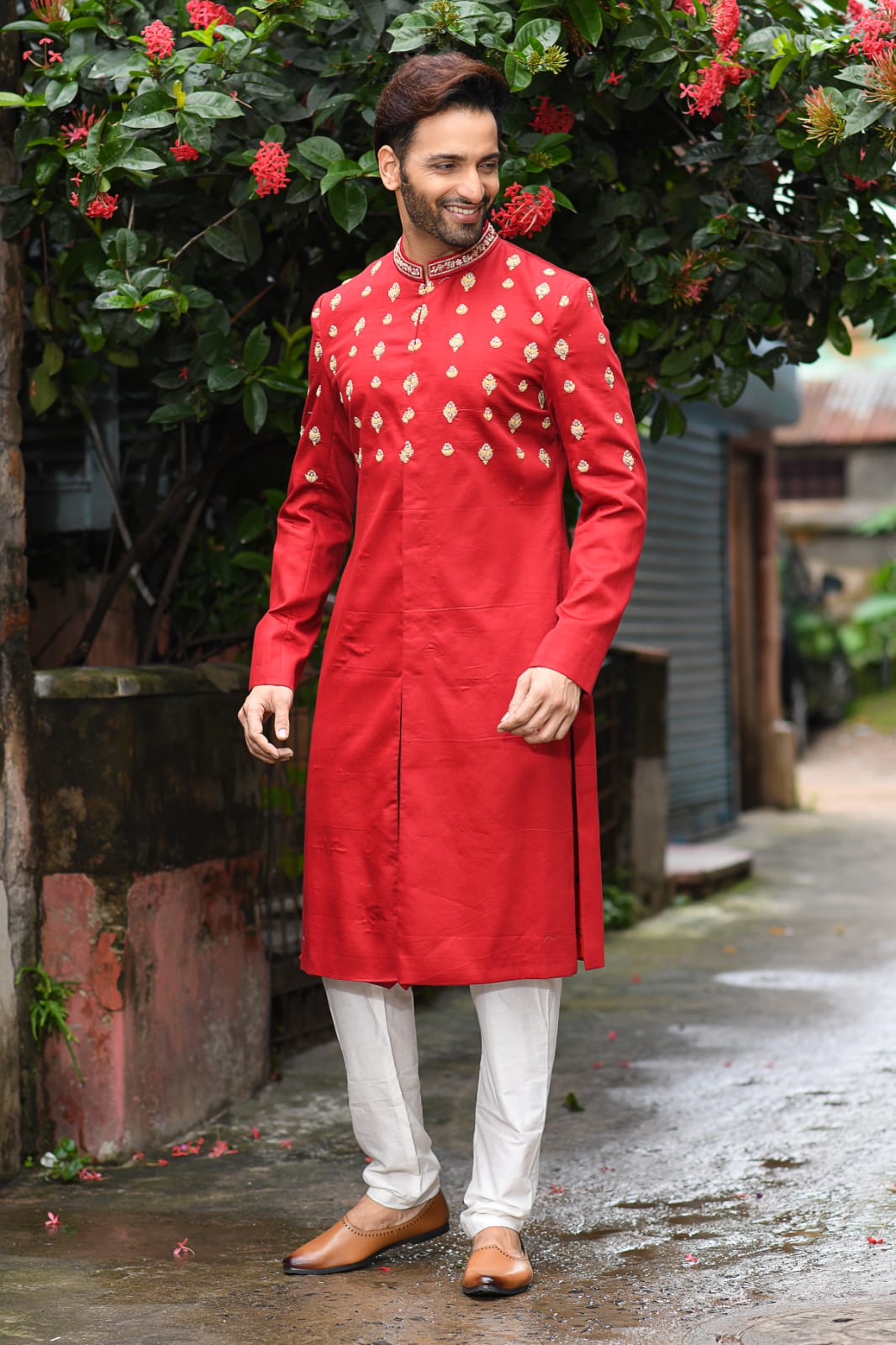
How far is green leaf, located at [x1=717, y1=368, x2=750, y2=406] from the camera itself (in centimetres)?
384

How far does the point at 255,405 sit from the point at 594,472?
110 centimetres

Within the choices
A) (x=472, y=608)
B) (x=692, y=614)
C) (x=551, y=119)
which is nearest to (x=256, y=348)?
(x=551, y=119)

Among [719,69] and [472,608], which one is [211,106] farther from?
[472,608]

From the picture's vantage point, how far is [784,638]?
16953mm

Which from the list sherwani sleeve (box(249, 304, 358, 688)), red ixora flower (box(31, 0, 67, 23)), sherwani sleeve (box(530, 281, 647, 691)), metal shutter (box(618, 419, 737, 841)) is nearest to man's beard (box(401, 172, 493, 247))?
sherwani sleeve (box(530, 281, 647, 691))

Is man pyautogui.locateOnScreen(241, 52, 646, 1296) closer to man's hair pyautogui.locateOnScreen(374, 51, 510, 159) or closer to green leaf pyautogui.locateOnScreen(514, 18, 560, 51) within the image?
man's hair pyautogui.locateOnScreen(374, 51, 510, 159)

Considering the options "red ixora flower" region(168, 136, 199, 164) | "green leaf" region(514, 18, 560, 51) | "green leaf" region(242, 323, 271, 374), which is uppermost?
"green leaf" region(514, 18, 560, 51)

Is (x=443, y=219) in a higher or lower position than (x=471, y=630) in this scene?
higher

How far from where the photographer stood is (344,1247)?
306cm

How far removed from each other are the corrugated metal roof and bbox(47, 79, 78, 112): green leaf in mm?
18891

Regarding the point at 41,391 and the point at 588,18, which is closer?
the point at 588,18

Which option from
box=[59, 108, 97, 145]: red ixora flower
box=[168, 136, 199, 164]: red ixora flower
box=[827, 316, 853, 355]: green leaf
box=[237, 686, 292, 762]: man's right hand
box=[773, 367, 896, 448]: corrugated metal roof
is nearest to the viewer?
box=[237, 686, 292, 762]: man's right hand

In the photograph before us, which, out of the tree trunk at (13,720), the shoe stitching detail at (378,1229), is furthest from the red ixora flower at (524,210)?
the shoe stitching detail at (378,1229)

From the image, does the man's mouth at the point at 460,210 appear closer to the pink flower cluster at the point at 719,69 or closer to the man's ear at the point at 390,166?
the man's ear at the point at 390,166
